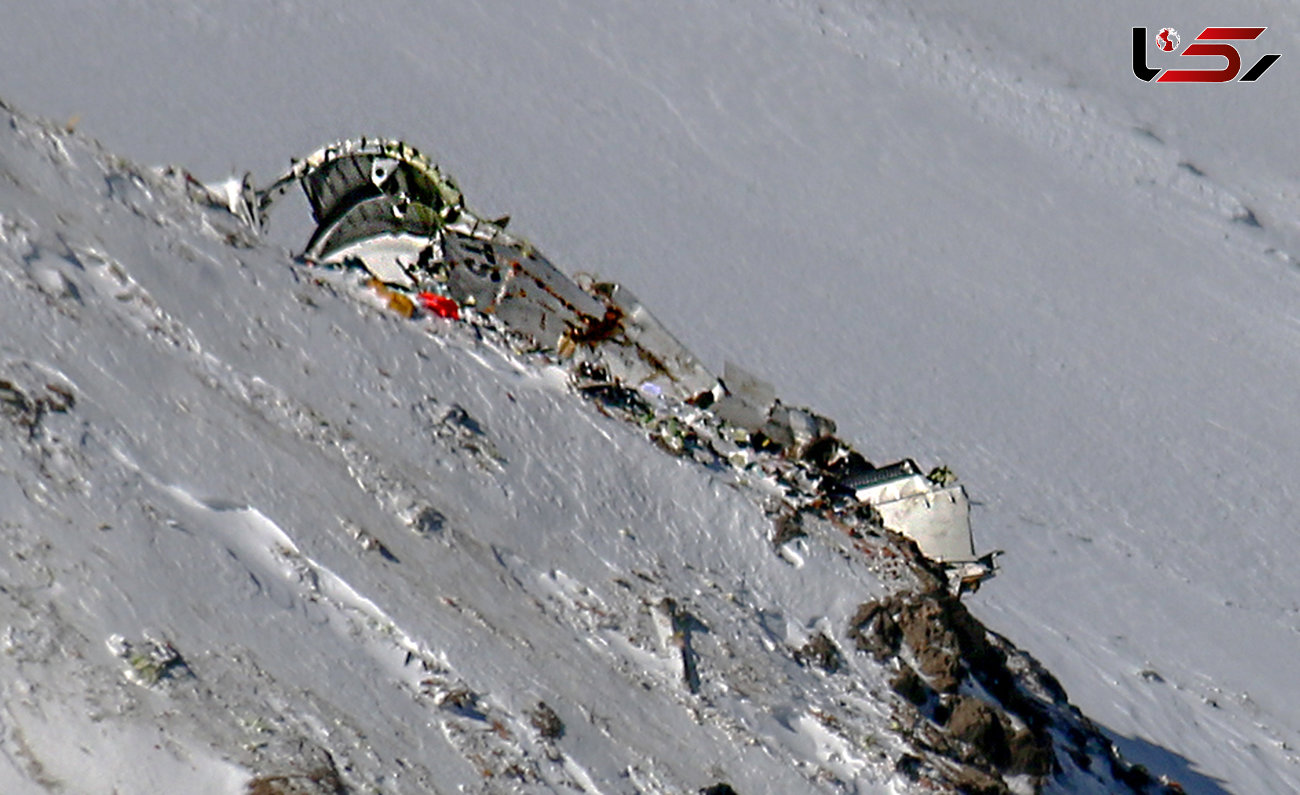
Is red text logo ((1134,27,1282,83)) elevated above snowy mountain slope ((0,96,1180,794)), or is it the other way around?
red text logo ((1134,27,1282,83))

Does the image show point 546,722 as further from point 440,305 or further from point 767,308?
point 767,308

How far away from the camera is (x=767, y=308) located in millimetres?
28875

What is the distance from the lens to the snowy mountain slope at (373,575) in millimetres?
8281

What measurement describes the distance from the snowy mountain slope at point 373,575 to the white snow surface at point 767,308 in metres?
0.04

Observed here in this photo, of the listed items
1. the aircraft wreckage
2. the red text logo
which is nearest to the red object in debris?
the aircraft wreckage

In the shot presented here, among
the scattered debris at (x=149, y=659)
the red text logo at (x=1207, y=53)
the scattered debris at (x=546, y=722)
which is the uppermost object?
the red text logo at (x=1207, y=53)

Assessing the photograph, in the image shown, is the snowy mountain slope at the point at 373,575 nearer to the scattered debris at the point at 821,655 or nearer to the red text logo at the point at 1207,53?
the scattered debris at the point at 821,655

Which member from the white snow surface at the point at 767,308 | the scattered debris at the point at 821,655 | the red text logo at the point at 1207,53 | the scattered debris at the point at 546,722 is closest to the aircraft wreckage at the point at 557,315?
the white snow surface at the point at 767,308

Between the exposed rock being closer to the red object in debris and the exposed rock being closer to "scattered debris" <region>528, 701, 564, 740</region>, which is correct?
"scattered debris" <region>528, 701, 564, 740</region>

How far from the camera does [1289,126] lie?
42531 mm

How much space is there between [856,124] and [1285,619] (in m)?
16.9

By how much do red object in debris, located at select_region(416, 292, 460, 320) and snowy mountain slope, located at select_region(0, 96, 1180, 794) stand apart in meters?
0.24

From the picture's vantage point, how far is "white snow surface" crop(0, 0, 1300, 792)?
10078 mm

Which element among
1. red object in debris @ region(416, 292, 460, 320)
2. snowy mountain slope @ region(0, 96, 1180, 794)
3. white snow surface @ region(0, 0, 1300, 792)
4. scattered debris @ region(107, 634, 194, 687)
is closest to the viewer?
scattered debris @ region(107, 634, 194, 687)
